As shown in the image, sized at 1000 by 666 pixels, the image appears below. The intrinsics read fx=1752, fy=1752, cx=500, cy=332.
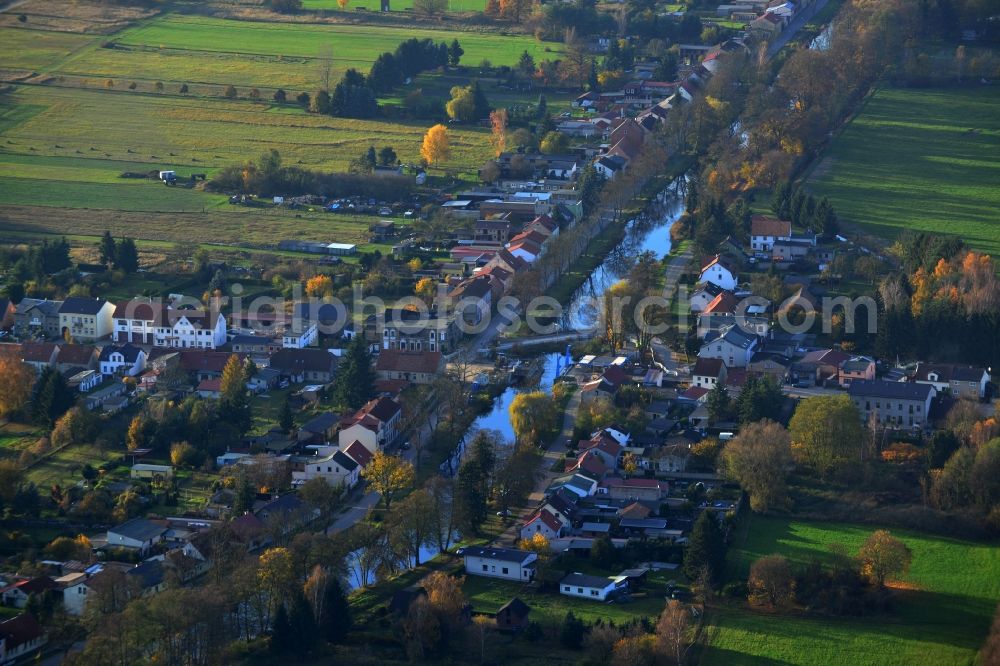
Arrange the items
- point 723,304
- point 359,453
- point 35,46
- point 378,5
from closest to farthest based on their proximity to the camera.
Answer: point 359,453 < point 723,304 < point 35,46 < point 378,5

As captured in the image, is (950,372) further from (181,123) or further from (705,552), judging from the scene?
(181,123)

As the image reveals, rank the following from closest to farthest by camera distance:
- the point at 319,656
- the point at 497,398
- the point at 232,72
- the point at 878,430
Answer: the point at 319,656 → the point at 878,430 → the point at 497,398 → the point at 232,72

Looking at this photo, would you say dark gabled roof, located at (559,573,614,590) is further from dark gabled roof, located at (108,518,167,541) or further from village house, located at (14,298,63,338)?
village house, located at (14,298,63,338)

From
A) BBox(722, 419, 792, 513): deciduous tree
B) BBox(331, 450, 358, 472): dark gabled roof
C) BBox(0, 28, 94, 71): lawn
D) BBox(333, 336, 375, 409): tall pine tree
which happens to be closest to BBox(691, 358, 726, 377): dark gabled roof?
BBox(722, 419, 792, 513): deciduous tree

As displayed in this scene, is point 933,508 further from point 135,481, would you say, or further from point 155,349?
point 155,349

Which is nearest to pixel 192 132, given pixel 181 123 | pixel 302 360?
pixel 181 123

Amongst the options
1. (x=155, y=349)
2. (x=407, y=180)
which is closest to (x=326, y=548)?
(x=155, y=349)
